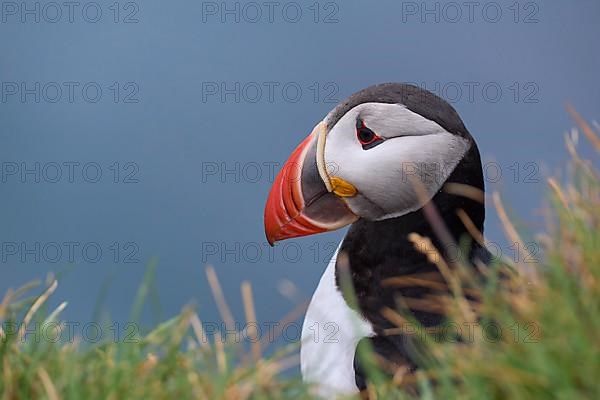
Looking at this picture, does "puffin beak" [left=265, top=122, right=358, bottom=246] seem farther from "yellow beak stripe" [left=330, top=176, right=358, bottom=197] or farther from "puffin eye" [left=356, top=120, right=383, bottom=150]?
"puffin eye" [left=356, top=120, right=383, bottom=150]

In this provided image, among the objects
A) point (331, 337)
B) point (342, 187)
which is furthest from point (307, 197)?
point (331, 337)

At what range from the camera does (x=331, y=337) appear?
12.8ft

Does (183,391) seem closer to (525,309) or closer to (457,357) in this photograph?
(457,357)

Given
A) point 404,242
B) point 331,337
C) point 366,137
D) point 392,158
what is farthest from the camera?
point 366,137

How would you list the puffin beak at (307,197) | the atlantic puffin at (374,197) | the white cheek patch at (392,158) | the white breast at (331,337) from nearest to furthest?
the white breast at (331,337)
the atlantic puffin at (374,197)
the white cheek patch at (392,158)
the puffin beak at (307,197)

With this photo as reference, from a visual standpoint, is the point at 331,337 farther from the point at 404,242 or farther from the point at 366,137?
the point at 366,137

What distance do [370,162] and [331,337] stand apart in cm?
91

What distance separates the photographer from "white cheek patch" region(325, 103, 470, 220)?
4.15 metres

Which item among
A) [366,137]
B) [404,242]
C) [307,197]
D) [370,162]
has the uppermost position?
[366,137]

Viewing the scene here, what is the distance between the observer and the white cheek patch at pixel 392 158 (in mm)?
4152

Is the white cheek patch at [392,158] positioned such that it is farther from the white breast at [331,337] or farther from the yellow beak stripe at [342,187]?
the white breast at [331,337]

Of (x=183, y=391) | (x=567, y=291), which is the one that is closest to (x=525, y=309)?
(x=567, y=291)

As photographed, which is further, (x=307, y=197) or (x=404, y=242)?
(x=307, y=197)

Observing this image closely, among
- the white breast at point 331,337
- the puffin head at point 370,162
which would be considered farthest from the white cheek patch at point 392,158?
the white breast at point 331,337
